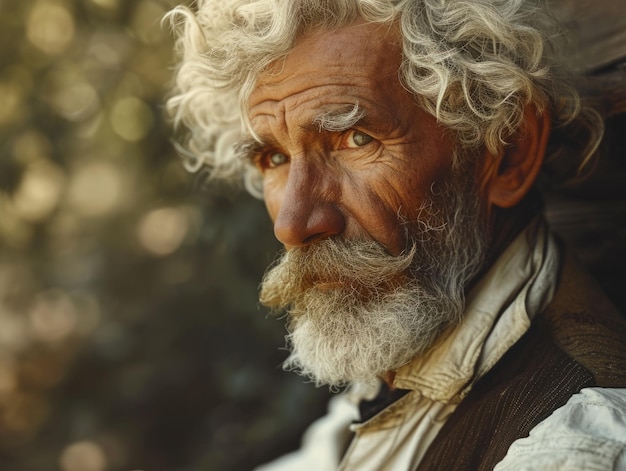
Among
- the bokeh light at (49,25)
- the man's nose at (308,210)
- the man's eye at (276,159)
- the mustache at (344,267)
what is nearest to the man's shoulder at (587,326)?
the mustache at (344,267)

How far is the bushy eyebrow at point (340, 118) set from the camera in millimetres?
→ 1721

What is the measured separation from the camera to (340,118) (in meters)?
1.73

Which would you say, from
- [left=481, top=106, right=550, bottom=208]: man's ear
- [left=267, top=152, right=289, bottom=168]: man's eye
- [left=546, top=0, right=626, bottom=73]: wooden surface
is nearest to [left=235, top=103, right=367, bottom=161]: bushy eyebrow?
[left=267, top=152, right=289, bottom=168]: man's eye

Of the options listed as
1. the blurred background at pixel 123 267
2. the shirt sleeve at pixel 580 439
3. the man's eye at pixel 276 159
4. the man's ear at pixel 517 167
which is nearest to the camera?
the shirt sleeve at pixel 580 439

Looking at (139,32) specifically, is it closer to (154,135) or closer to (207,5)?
(154,135)

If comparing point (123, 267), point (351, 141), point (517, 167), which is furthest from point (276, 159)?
point (123, 267)

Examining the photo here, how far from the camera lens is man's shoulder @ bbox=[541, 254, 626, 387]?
157cm

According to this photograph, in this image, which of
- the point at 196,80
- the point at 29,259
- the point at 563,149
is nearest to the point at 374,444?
the point at 563,149

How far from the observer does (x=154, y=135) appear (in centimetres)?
351

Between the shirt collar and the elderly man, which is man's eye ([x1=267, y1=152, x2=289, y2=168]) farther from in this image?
the shirt collar

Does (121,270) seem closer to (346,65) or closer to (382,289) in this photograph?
(382,289)

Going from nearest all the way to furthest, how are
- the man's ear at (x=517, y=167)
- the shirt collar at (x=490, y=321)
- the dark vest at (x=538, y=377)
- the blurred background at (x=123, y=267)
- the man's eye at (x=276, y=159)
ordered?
the dark vest at (x=538, y=377) → the shirt collar at (x=490, y=321) → the man's ear at (x=517, y=167) → the man's eye at (x=276, y=159) → the blurred background at (x=123, y=267)

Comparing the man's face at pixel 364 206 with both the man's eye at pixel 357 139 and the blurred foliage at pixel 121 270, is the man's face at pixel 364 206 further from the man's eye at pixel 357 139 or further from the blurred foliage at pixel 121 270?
the blurred foliage at pixel 121 270

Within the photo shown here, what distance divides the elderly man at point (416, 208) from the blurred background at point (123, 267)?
1.39 meters
